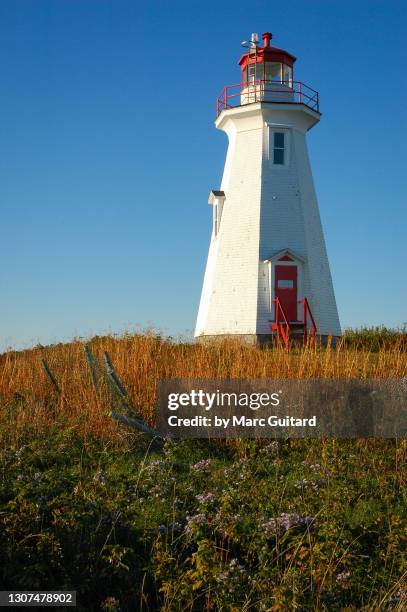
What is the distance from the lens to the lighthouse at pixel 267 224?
2261 centimetres

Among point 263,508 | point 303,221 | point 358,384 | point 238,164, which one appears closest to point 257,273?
point 303,221

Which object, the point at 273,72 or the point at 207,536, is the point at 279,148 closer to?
the point at 273,72

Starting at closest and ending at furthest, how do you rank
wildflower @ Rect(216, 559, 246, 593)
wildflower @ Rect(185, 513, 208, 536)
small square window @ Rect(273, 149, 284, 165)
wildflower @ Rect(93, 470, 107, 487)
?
1. wildflower @ Rect(216, 559, 246, 593)
2. wildflower @ Rect(185, 513, 208, 536)
3. wildflower @ Rect(93, 470, 107, 487)
4. small square window @ Rect(273, 149, 284, 165)

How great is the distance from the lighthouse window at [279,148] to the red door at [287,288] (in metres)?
3.88

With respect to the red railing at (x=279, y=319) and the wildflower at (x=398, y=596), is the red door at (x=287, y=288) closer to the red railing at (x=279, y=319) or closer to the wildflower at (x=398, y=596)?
the red railing at (x=279, y=319)

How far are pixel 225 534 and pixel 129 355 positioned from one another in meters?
7.50

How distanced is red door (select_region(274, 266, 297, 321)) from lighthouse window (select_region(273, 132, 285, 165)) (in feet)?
12.7

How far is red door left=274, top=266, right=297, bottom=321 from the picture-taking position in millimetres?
22641

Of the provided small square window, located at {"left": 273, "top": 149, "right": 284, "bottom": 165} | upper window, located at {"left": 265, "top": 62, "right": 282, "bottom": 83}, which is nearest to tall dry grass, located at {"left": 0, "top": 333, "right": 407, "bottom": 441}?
small square window, located at {"left": 273, "top": 149, "right": 284, "bottom": 165}

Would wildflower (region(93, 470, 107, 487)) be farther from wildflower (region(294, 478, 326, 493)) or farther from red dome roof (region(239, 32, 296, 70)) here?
red dome roof (region(239, 32, 296, 70))

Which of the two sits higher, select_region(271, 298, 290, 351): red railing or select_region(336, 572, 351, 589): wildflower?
select_region(271, 298, 290, 351): red railing

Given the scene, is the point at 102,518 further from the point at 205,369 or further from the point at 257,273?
the point at 257,273

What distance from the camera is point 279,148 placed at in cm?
2383

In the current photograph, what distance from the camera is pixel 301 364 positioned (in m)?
11.6
